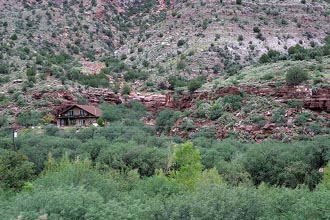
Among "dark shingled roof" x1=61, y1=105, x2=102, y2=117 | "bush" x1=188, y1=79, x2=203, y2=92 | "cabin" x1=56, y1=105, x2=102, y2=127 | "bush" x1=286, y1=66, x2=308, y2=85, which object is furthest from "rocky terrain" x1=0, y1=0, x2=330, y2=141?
"dark shingled roof" x1=61, y1=105, x2=102, y2=117

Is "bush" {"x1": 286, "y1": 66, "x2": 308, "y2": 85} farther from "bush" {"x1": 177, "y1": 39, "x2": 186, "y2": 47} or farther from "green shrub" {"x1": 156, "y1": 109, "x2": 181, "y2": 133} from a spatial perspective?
"bush" {"x1": 177, "y1": 39, "x2": 186, "y2": 47}

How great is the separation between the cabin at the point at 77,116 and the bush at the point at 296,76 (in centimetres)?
1701

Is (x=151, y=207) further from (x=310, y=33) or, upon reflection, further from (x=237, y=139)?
(x=310, y=33)

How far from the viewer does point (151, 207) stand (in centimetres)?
1903

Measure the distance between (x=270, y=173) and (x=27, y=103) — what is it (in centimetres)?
2576

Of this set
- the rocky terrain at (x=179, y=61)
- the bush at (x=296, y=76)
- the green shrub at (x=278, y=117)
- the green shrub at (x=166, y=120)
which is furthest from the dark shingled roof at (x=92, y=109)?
the bush at (x=296, y=76)

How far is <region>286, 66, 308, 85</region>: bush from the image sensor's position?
4269 centimetres

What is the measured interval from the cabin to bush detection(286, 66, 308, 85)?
1701cm

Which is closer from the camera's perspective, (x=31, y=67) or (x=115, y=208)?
(x=115, y=208)

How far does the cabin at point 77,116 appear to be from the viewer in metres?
49.3

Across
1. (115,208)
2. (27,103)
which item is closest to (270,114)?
(27,103)

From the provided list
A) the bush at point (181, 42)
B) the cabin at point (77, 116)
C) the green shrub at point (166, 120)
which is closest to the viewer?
the green shrub at point (166, 120)

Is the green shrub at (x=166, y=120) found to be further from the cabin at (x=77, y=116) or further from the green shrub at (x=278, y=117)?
the green shrub at (x=278, y=117)

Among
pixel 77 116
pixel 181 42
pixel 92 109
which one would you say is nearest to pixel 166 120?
pixel 92 109
